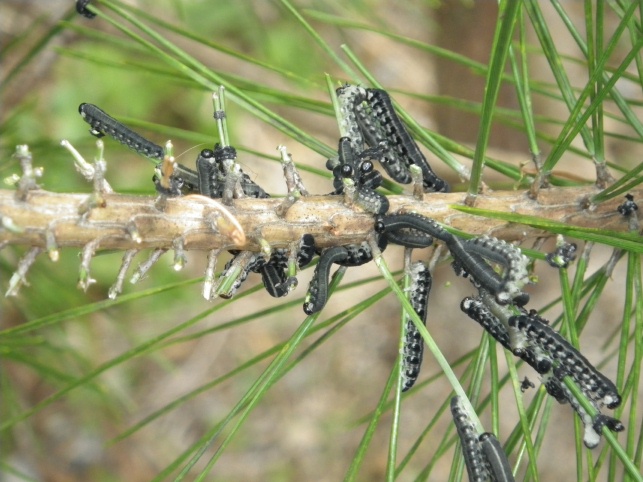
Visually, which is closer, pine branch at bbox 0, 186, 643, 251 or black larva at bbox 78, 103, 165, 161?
pine branch at bbox 0, 186, 643, 251

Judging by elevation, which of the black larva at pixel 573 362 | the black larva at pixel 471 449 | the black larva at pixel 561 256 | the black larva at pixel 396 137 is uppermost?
the black larva at pixel 396 137

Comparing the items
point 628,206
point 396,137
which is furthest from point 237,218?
point 628,206

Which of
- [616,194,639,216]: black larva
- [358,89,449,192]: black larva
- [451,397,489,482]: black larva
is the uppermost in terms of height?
[358,89,449,192]: black larva

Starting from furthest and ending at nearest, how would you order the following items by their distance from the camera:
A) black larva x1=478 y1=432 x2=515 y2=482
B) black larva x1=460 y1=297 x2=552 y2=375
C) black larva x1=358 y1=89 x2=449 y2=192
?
black larva x1=358 y1=89 x2=449 y2=192 < black larva x1=460 y1=297 x2=552 y2=375 < black larva x1=478 y1=432 x2=515 y2=482

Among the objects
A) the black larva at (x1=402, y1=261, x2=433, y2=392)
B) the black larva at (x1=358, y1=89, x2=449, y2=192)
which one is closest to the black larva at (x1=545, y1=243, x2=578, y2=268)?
the black larva at (x1=402, y1=261, x2=433, y2=392)

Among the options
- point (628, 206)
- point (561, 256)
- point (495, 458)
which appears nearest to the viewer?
point (495, 458)

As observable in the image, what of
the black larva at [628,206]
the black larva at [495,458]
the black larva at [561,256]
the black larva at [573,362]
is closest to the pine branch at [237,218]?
the black larva at [628,206]

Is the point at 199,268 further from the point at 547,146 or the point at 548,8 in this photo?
the point at 548,8

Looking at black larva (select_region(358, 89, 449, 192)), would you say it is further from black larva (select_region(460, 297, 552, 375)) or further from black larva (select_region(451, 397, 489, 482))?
black larva (select_region(451, 397, 489, 482))

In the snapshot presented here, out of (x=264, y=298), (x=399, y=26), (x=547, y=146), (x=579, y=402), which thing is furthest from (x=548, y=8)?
(x=579, y=402)

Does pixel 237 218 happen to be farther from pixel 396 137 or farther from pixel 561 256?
pixel 561 256

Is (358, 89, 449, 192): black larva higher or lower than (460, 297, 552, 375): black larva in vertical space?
higher

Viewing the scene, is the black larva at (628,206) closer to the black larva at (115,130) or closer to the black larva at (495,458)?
the black larva at (495,458)
